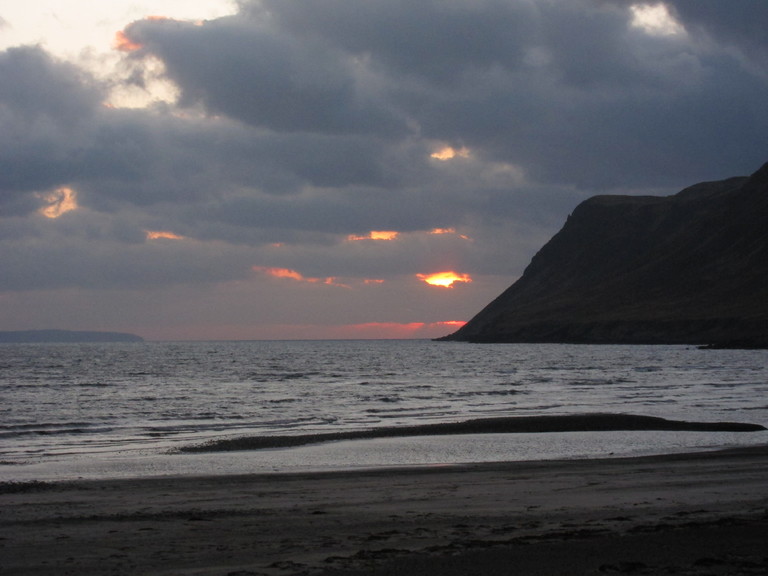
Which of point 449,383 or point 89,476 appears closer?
point 89,476

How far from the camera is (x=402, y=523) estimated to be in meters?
13.0

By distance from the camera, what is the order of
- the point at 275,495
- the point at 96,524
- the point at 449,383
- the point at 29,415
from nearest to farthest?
the point at 96,524
the point at 275,495
the point at 29,415
the point at 449,383

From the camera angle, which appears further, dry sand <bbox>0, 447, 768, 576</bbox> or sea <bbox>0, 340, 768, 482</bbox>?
sea <bbox>0, 340, 768, 482</bbox>

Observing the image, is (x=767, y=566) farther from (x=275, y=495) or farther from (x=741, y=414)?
(x=741, y=414)

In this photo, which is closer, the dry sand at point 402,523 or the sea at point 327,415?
the dry sand at point 402,523

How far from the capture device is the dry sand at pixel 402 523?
10164mm

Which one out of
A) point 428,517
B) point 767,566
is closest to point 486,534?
point 428,517

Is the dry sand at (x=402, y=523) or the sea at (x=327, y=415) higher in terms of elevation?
the dry sand at (x=402, y=523)

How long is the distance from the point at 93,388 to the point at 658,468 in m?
52.5

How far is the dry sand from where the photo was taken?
10.2m

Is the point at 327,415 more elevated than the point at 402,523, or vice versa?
the point at 402,523

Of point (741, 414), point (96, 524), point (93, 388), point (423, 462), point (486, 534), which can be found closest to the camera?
point (486, 534)

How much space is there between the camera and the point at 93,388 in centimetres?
6322

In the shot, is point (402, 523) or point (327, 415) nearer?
point (402, 523)
